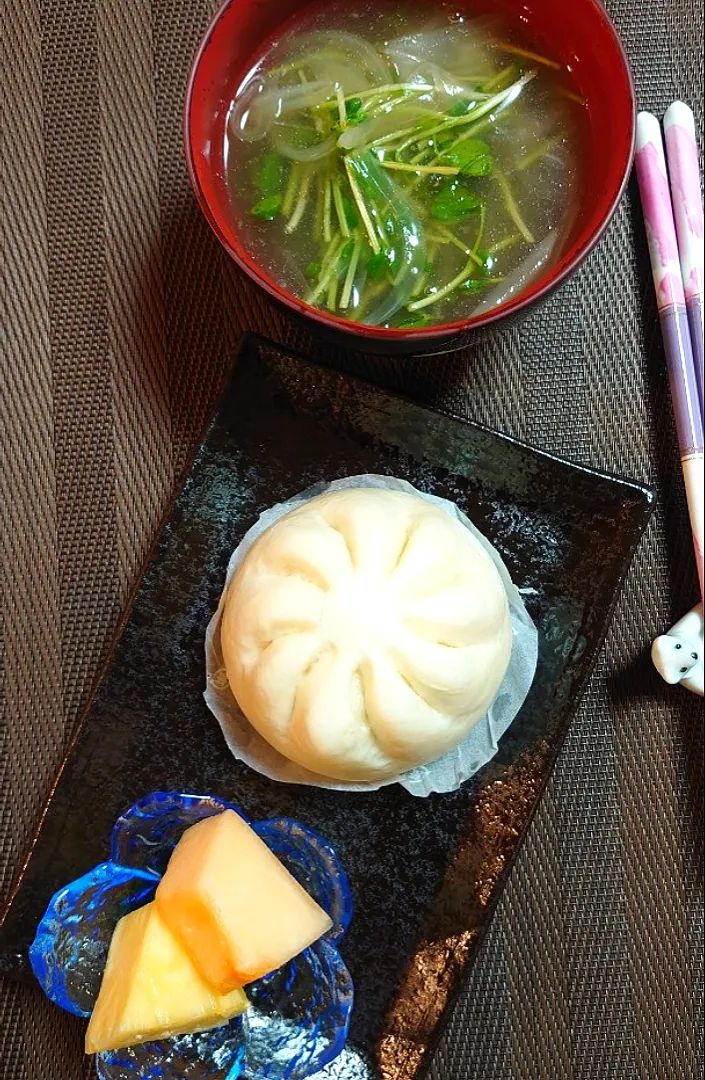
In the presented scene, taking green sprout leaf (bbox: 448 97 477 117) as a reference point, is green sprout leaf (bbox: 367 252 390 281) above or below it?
below

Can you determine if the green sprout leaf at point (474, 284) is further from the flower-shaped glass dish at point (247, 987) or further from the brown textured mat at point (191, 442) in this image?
the flower-shaped glass dish at point (247, 987)

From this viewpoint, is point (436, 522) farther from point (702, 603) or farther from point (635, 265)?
point (635, 265)

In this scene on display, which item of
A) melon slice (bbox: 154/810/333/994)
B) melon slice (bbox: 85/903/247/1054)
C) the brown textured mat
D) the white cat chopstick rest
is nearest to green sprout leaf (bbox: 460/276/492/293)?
the brown textured mat

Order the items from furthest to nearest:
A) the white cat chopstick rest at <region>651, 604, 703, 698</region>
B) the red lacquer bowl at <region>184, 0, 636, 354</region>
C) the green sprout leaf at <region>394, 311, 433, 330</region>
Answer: the white cat chopstick rest at <region>651, 604, 703, 698</region>, the green sprout leaf at <region>394, 311, 433, 330</region>, the red lacquer bowl at <region>184, 0, 636, 354</region>

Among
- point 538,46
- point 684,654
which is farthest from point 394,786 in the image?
point 538,46

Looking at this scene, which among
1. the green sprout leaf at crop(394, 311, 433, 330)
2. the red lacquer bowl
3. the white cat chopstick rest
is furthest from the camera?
the white cat chopstick rest

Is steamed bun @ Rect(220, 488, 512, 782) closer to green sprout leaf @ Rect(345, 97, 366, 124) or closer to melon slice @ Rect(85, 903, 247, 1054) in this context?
melon slice @ Rect(85, 903, 247, 1054)

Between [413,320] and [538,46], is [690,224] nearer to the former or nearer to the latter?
[538,46]
